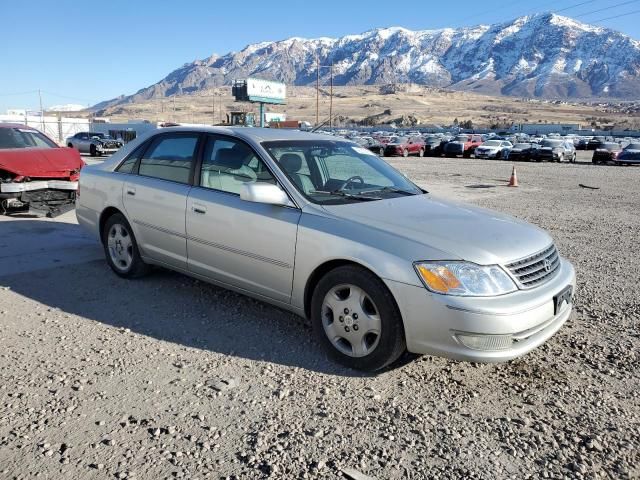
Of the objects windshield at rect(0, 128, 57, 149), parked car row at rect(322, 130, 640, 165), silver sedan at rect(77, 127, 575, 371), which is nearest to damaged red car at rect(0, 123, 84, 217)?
windshield at rect(0, 128, 57, 149)

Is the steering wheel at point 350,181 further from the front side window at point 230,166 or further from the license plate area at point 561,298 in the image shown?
the license plate area at point 561,298

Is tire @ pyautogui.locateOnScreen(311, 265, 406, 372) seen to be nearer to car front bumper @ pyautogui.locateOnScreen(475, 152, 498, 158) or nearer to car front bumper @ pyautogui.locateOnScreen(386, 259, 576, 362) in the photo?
car front bumper @ pyautogui.locateOnScreen(386, 259, 576, 362)

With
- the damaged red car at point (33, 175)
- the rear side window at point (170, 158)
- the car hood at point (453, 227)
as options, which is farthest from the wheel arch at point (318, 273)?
the damaged red car at point (33, 175)

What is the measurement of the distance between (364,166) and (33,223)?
6.11 metres

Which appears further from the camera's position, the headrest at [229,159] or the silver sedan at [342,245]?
A: the headrest at [229,159]

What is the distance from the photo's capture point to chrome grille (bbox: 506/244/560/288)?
11.2ft

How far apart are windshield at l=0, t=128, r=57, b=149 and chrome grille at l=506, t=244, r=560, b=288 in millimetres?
9116

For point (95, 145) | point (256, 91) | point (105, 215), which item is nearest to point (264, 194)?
point (105, 215)

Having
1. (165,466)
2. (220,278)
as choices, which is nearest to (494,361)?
(165,466)

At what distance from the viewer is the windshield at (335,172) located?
4176mm

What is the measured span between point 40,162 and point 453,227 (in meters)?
7.92

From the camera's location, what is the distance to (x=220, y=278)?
14.6 feet

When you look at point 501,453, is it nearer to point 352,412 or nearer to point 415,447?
point 415,447

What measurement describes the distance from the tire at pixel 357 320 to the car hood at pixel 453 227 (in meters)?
0.39
